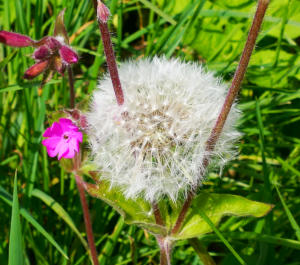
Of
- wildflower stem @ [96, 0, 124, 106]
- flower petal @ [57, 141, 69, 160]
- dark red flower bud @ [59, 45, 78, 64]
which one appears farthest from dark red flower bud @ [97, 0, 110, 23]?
flower petal @ [57, 141, 69, 160]

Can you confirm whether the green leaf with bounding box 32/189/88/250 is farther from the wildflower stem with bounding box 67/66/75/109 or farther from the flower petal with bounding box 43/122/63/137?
the wildflower stem with bounding box 67/66/75/109

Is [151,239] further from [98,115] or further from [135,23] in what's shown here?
[135,23]

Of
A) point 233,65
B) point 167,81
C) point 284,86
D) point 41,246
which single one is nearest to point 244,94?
point 284,86

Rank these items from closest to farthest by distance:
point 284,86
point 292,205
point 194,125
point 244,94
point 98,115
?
point 194,125
point 98,115
point 292,205
point 284,86
point 244,94

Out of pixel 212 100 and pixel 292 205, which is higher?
pixel 212 100

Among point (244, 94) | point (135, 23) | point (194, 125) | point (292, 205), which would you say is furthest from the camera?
point (135, 23)

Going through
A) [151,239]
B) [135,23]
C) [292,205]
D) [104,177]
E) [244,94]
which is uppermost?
[135,23]

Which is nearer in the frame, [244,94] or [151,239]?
[151,239]
